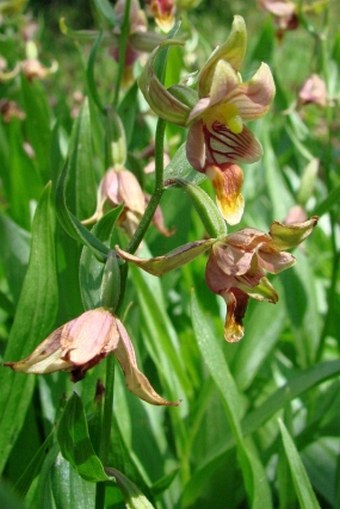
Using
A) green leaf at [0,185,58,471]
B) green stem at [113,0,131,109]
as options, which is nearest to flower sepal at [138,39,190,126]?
green leaf at [0,185,58,471]

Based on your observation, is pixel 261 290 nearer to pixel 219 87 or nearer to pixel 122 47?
pixel 219 87

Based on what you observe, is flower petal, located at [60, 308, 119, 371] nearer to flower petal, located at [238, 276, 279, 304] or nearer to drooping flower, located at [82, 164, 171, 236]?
flower petal, located at [238, 276, 279, 304]

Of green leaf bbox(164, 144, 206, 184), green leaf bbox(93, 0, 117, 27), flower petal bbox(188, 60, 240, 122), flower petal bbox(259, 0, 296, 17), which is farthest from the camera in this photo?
flower petal bbox(259, 0, 296, 17)

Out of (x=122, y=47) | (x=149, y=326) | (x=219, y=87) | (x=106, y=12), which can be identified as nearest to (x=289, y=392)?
(x=149, y=326)

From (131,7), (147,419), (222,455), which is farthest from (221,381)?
(131,7)

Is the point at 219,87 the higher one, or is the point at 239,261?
the point at 219,87

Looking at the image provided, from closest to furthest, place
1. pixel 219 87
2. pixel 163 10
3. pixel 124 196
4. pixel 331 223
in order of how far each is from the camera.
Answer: pixel 219 87
pixel 124 196
pixel 163 10
pixel 331 223

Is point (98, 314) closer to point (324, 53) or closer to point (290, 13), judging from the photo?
point (324, 53)

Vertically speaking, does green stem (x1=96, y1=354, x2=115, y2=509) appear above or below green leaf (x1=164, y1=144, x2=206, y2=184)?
below
